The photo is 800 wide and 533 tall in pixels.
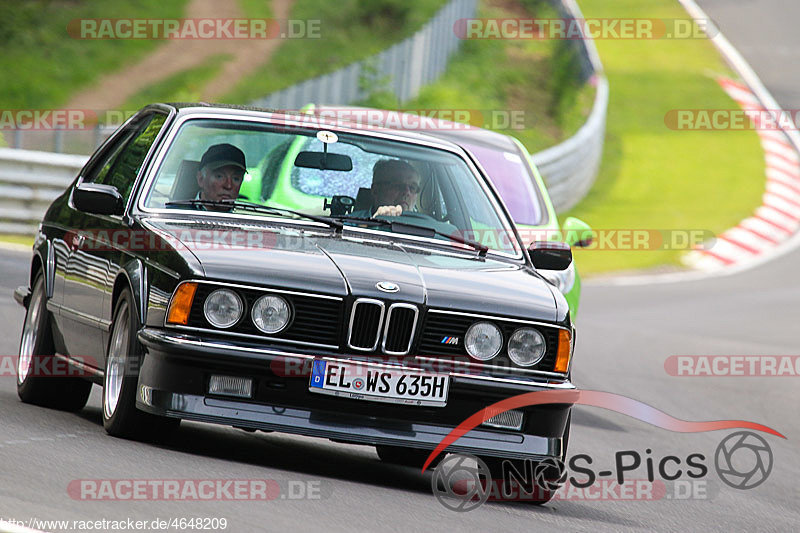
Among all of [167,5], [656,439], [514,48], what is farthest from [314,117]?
[167,5]

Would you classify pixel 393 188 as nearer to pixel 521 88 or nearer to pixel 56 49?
pixel 521 88

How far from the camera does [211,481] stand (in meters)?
5.77

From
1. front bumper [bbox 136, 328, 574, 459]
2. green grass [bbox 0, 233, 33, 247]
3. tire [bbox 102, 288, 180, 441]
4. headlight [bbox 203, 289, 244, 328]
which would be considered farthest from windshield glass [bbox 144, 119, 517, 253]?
green grass [bbox 0, 233, 33, 247]

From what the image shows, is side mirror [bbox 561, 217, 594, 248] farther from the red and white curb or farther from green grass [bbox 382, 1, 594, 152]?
green grass [bbox 382, 1, 594, 152]

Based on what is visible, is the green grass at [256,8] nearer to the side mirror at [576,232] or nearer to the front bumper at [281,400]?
the side mirror at [576,232]

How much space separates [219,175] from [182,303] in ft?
3.96

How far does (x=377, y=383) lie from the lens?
606cm

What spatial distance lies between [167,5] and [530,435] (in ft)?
123

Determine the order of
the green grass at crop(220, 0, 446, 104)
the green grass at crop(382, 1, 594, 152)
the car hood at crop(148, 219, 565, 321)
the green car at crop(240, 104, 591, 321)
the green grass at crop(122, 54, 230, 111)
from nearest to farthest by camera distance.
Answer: the car hood at crop(148, 219, 565, 321)
the green car at crop(240, 104, 591, 321)
the green grass at crop(382, 1, 594, 152)
the green grass at crop(122, 54, 230, 111)
the green grass at crop(220, 0, 446, 104)

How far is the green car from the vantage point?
24.4 ft

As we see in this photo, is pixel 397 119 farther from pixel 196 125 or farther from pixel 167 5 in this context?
pixel 167 5

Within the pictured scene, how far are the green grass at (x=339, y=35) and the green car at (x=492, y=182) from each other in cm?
2454

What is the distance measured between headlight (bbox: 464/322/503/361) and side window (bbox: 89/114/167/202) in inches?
73.4

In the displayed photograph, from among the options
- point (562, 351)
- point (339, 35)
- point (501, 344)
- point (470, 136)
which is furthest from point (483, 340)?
point (339, 35)
